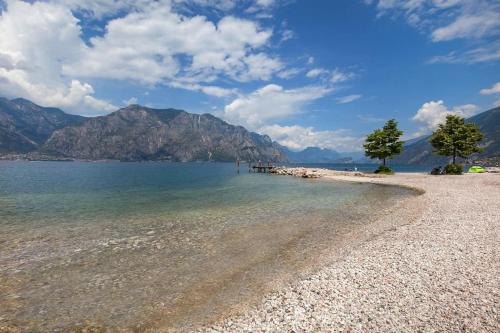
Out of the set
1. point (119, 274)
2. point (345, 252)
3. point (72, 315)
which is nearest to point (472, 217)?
point (345, 252)

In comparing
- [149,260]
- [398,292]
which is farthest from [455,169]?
[149,260]

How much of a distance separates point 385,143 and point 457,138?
17.5m

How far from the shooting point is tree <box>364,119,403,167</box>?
81.8 m

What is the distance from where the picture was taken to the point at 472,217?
888 inches

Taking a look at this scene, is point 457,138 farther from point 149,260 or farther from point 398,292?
point 149,260

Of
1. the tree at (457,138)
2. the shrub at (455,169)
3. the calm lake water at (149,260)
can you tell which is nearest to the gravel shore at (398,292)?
the calm lake water at (149,260)

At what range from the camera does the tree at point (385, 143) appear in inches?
3219

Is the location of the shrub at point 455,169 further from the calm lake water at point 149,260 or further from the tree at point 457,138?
the calm lake water at point 149,260

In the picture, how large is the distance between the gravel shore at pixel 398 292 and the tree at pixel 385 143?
223 feet

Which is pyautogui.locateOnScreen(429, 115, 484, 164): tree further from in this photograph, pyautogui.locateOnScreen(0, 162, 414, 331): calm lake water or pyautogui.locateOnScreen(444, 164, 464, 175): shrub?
pyautogui.locateOnScreen(0, 162, 414, 331): calm lake water

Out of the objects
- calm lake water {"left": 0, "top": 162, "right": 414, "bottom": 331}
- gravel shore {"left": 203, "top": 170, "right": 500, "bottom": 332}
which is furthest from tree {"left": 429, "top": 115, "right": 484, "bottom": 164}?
gravel shore {"left": 203, "top": 170, "right": 500, "bottom": 332}

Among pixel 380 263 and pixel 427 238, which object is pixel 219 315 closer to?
pixel 380 263

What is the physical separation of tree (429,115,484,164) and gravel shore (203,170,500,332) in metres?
63.8

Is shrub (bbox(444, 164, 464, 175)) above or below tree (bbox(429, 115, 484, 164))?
below
